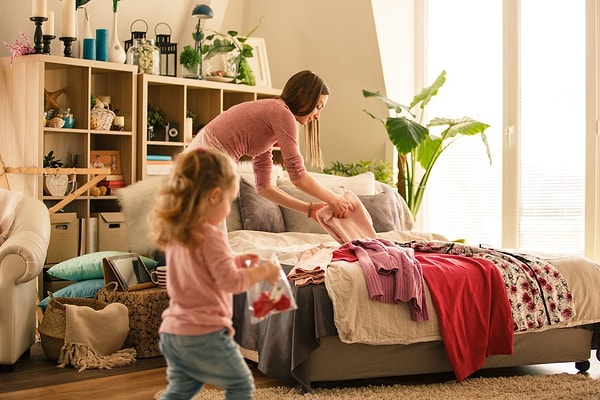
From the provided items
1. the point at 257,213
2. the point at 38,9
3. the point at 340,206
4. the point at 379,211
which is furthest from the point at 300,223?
the point at 38,9

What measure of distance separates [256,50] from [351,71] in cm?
70

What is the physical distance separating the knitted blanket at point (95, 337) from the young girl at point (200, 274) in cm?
187

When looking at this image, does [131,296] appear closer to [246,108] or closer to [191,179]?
[246,108]

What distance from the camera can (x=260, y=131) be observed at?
3.38 metres

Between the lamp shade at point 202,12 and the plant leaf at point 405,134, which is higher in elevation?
the lamp shade at point 202,12

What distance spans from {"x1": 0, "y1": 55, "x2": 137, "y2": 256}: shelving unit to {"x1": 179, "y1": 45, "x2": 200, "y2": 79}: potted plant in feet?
1.35

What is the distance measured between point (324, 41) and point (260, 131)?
113 inches

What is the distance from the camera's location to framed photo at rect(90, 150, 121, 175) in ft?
17.6

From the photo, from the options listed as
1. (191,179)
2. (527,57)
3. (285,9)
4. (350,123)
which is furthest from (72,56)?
(191,179)

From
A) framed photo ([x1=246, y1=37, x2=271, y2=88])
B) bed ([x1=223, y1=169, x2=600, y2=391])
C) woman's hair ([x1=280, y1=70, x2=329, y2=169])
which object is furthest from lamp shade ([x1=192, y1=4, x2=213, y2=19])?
woman's hair ([x1=280, y1=70, x2=329, y2=169])

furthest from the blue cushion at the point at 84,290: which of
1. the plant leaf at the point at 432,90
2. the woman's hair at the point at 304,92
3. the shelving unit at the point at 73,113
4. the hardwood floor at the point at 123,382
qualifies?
the plant leaf at the point at 432,90

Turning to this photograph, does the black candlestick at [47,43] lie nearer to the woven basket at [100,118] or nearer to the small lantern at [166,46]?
the woven basket at [100,118]

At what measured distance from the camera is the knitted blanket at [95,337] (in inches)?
151

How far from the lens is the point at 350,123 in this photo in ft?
20.4
